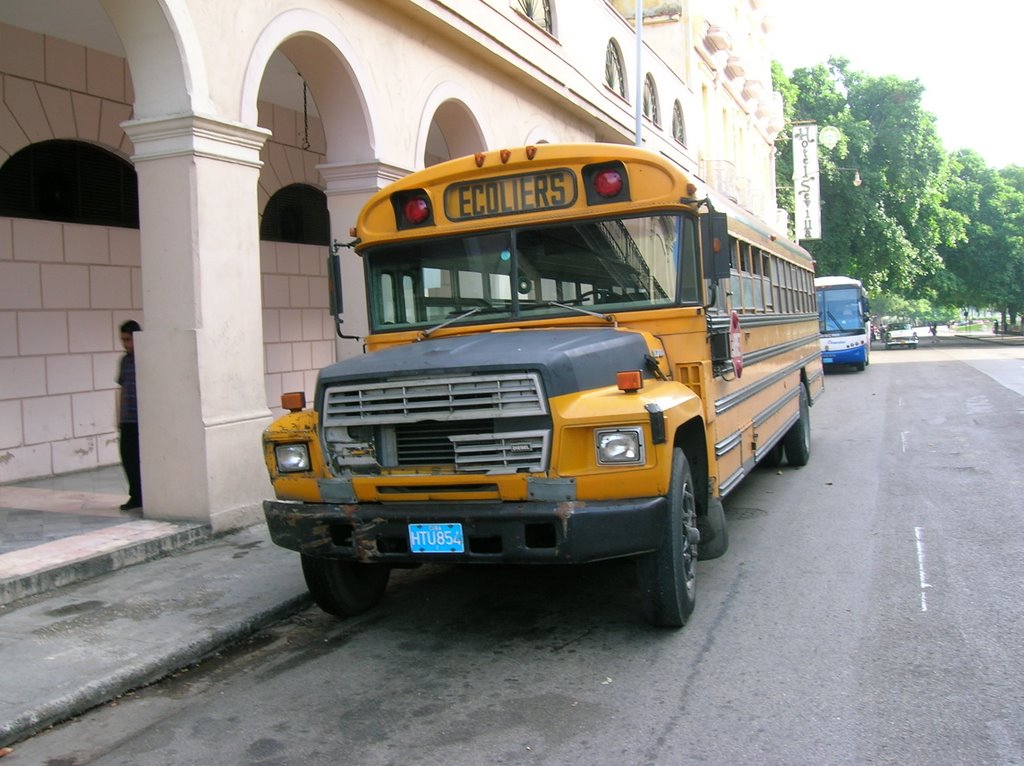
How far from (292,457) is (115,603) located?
74.9 inches

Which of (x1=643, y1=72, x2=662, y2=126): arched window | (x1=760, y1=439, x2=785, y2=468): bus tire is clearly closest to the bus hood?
(x1=760, y1=439, x2=785, y2=468): bus tire

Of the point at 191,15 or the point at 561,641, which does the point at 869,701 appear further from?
the point at 191,15

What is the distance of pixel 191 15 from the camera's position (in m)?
8.02

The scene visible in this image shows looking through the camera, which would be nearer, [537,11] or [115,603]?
[115,603]

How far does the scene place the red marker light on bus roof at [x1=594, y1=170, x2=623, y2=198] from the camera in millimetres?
5934

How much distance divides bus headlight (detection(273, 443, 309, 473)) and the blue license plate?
0.79 metres

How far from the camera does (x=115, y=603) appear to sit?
246 inches

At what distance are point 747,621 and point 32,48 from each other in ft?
31.0

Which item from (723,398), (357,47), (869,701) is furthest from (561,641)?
(357,47)

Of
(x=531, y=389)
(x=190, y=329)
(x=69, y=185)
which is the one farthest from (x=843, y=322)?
(x=531, y=389)

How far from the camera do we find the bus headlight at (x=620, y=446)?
15.6 ft

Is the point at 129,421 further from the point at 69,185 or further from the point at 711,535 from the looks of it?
the point at 711,535

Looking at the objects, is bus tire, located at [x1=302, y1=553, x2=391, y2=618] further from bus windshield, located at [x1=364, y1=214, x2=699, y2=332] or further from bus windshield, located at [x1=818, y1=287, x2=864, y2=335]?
bus windshield, located at [x1=818, y1=287, x2=864, y2=335]

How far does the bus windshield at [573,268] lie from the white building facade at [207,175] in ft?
9.64
